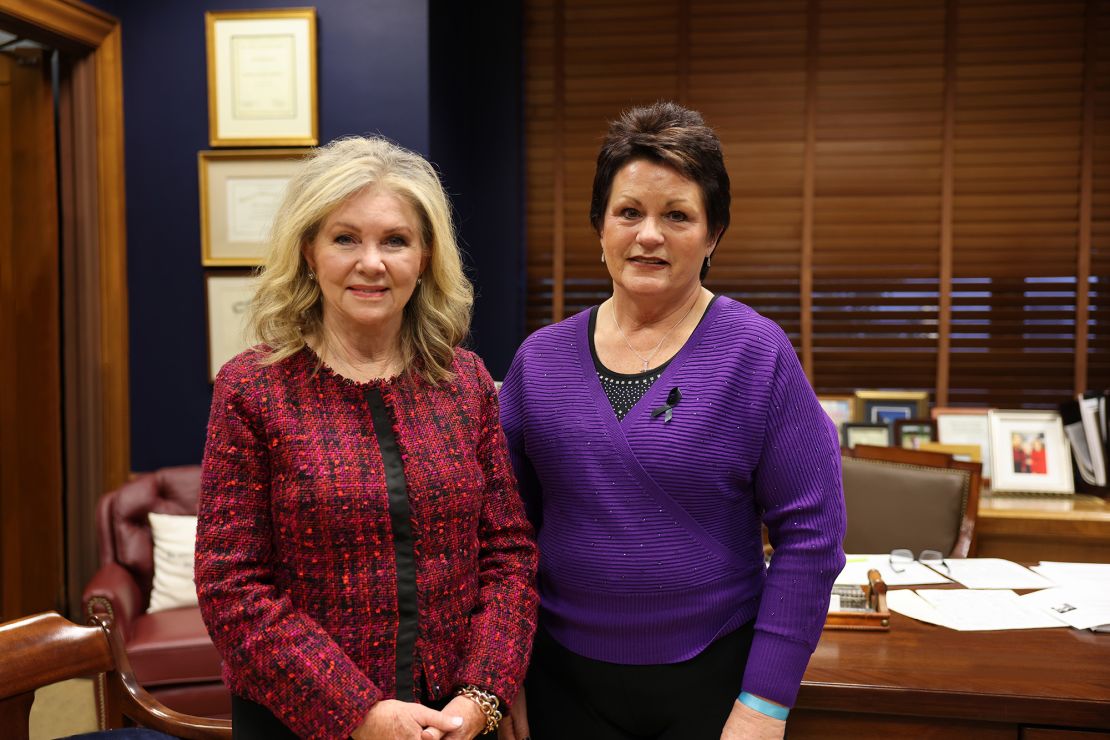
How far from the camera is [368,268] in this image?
1.27 m

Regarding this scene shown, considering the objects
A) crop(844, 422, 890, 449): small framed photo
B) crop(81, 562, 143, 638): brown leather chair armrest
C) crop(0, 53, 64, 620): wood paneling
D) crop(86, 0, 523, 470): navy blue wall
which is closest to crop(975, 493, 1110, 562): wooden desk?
crop(844, 422, 890, 449): small framed photo

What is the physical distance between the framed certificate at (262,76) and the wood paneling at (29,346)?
692 mm

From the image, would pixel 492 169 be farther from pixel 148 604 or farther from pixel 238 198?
pixel 148 604

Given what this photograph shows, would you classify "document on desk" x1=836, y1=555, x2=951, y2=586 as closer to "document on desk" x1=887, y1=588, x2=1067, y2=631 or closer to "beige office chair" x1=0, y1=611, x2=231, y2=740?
"document on desk" x1=887, y1=588, x2=1067, y2=631

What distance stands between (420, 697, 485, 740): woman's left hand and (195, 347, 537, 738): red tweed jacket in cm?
3

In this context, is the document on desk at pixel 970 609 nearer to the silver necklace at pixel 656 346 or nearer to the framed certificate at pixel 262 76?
the silver necklace at pixel 656 346

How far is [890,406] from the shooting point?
11.6ft

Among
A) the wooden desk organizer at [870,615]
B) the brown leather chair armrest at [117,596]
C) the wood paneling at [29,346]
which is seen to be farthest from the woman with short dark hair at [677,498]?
the wood paneling at [29,346]

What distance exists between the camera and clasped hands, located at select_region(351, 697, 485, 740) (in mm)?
1194

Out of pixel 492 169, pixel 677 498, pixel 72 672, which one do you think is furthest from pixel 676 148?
pixel 492 169

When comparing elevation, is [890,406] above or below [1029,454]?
above

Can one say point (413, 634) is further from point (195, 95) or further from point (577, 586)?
point (195, 95)

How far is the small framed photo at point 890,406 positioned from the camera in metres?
3.52

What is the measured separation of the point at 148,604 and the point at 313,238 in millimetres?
2181
